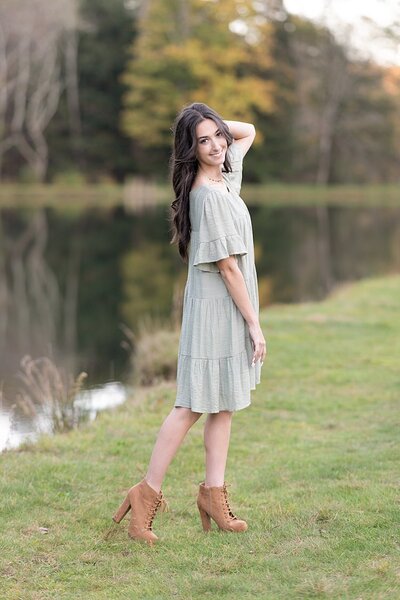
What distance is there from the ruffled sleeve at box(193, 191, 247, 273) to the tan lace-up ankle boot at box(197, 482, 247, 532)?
93cm

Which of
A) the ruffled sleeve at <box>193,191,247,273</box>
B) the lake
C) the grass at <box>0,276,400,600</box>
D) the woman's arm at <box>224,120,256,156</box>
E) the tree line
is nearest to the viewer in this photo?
the grass at <box>0,276,400,600</box>

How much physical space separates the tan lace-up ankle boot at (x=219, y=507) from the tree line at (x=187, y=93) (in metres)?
34.5

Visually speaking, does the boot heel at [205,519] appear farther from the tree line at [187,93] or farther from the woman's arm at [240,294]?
the tree line at [187,93]

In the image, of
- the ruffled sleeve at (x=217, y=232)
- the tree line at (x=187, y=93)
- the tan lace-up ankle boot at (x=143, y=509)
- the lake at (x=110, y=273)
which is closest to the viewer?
the ruffled sleeve at (x=217, y=232)

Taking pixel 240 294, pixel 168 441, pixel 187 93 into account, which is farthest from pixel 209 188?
pixel 187 93

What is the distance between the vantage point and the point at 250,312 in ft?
11.9

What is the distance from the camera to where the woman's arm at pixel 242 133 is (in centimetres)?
390

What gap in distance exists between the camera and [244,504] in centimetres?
423

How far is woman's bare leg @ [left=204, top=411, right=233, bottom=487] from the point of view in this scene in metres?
3.75

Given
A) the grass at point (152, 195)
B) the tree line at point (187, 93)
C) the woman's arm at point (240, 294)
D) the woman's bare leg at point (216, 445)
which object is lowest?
the woman's bare leg at point (216, 445)

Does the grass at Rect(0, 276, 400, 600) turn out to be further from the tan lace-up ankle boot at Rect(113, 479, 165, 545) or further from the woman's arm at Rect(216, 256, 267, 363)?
the woman's arm at Rect(216, 256, 267, 363)

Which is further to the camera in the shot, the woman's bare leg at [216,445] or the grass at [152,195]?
the grass at [152,195]

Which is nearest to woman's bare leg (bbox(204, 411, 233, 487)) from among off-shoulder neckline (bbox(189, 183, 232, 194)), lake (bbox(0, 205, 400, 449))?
→ off-shoulder neckline (bbox(189, 183, 232, 194))

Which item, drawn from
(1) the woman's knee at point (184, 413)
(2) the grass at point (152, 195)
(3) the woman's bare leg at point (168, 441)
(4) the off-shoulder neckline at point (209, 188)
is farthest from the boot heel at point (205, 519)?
(2) the grass at point (152, 195)
